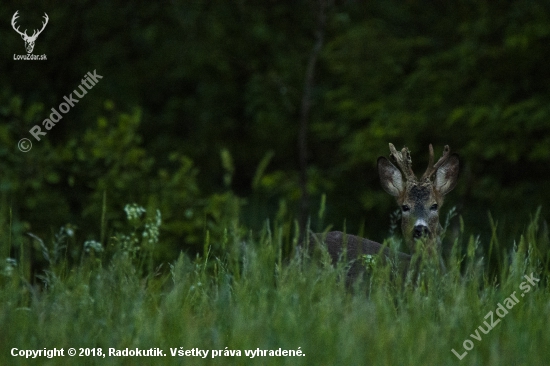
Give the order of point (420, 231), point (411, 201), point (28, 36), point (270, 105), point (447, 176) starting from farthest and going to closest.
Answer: point (270, 105) < point (28, 36) < point (447, 176) < point (411, 201) < point (420, 231)

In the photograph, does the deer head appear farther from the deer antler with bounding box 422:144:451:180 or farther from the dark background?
the dark background

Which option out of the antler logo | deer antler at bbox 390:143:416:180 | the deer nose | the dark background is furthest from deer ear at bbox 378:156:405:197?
the antler logo

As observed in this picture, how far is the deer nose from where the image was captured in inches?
194

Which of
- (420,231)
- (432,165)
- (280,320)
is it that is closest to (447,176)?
(432,165)

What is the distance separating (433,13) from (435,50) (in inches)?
35.4

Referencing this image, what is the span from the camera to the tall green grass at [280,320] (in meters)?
3.21

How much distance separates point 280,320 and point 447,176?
7.49 ft

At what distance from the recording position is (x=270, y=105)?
492 inches

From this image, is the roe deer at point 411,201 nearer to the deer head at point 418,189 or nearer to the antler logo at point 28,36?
the deer head at point 418,189

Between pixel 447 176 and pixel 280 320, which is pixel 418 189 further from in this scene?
pixel 280 320

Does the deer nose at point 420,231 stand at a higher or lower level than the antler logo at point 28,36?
lower

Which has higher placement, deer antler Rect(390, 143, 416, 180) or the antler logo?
the antler logo

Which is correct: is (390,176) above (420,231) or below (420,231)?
above

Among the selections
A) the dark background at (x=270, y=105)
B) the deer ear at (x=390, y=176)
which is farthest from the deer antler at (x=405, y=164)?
the dark background at (x=270, y=105)
